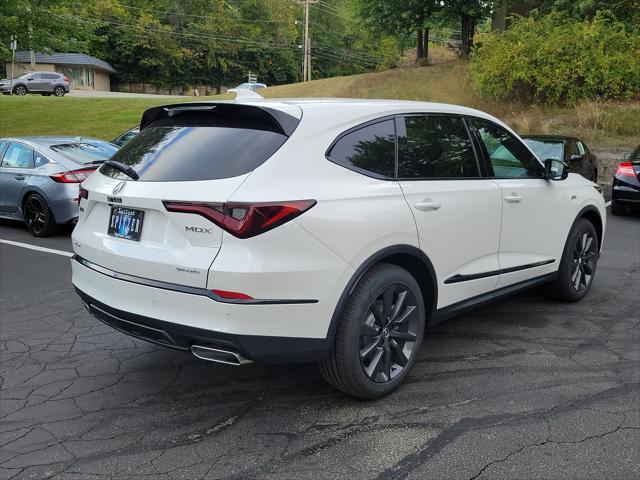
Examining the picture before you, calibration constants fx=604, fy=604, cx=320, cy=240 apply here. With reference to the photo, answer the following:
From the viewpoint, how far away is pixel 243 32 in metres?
72.8

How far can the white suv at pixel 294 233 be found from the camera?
2.92 metres

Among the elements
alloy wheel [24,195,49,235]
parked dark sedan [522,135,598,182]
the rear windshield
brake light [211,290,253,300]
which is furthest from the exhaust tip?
parked dark sedan [522,135,598,182]

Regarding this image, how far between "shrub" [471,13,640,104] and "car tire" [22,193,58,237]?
14.8m

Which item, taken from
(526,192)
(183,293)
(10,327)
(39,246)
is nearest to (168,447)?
(183,293)

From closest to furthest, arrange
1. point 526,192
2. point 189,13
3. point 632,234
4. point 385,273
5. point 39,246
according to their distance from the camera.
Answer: point 385,273 < point 526,192 < point 39,246 < point 632,234 < point 189,13

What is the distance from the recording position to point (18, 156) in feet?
29.1

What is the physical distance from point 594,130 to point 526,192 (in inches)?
561

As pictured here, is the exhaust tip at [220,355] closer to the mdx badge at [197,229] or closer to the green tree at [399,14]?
the mdx badge at [197,229]

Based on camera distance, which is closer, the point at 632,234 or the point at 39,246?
the point at 39,246

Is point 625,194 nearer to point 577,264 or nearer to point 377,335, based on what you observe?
point 577,264

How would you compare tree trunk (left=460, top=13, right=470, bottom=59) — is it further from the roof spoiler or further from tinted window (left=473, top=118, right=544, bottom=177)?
the roof spoiler

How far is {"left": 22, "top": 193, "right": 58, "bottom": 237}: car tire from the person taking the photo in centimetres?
831

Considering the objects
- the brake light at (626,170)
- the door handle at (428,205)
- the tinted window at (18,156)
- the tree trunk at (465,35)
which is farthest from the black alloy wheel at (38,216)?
the tree trunk at (465,35)

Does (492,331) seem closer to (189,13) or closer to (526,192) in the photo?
(526,192)
